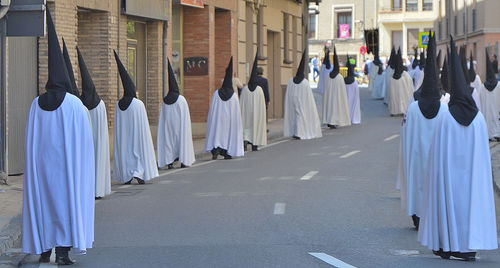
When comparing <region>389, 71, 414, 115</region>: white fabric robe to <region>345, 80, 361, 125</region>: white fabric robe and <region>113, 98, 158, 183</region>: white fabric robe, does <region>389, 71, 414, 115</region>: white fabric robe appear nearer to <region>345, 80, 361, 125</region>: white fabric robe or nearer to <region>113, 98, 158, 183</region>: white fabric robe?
<region>345, 80, 361, 125</region>: white fabric robe

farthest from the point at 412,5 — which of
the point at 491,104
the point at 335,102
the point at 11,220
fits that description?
the point at 11,220

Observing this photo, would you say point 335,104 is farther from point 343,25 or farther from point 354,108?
point 343,25

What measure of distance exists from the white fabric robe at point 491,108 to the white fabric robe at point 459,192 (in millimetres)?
16737

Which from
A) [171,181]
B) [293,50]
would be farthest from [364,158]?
[293,50]

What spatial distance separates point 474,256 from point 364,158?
1102 centimetres

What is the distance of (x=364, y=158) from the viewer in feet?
68.6

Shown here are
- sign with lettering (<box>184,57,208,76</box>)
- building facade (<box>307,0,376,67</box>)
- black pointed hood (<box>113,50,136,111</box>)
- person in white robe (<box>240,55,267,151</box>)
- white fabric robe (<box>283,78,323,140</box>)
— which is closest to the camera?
black pointed hood (<box>113,50,136,111</box>)

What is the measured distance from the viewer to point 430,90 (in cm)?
1096

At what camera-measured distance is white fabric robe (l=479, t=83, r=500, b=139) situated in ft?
86.7

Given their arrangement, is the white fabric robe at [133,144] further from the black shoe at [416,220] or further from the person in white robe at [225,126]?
the black shoe at [416,220]

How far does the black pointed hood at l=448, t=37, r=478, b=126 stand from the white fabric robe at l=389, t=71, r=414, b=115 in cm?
2732

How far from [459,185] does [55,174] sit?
3.65 m

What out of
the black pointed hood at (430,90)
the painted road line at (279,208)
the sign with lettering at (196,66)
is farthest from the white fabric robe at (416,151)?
the sign with lettering at (196,66)

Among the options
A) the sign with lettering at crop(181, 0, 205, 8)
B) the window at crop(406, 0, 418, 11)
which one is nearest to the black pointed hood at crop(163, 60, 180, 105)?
the sign with lettering at crop(181, 0, 205, 8)
